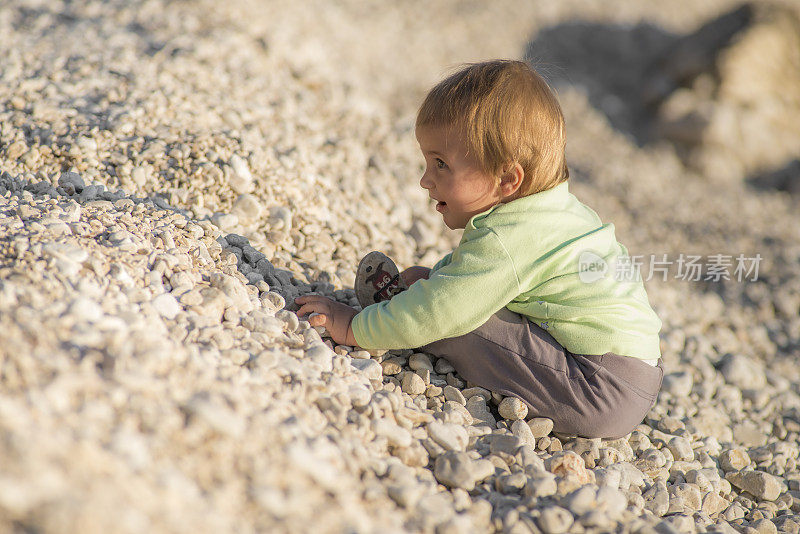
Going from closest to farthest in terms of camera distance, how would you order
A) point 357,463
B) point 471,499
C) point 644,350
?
point 357,463, point 471,499, point 644,350

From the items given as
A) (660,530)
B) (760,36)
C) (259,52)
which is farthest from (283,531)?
(760,36)

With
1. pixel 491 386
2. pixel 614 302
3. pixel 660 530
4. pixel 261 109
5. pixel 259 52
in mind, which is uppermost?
pixel 259 52

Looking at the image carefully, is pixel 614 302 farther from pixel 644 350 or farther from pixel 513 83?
pixel 513 83

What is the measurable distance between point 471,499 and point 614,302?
0.77 m

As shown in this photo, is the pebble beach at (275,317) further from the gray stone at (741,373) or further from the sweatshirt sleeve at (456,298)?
the sweatshirt sleeve at (456,298)

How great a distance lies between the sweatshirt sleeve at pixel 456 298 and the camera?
1890 millimetres

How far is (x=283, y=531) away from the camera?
125cm

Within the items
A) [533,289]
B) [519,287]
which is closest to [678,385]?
[533,289]

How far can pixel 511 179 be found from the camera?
2004mm

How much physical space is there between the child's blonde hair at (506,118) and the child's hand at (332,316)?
0.63 m

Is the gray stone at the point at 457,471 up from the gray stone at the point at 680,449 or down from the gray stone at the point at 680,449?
up

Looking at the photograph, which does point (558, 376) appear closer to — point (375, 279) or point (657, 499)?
point (657, 499)

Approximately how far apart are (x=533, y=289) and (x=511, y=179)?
346 mm

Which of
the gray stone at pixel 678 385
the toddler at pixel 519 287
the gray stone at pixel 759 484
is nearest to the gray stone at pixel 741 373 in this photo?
the gray stone at pixel 678 385
